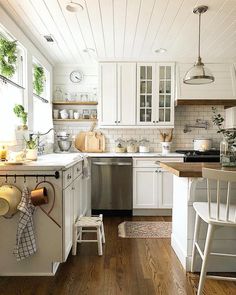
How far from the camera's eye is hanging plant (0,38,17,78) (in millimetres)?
2578

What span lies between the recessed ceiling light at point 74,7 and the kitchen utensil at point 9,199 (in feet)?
5.87

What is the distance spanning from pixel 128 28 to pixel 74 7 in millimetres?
761

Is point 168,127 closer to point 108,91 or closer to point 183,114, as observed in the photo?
point 183,114

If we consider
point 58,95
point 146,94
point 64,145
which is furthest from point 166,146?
point 58,95

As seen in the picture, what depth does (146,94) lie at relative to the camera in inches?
167

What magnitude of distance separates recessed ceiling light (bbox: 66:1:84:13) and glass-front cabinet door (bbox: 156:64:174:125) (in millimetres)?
2011

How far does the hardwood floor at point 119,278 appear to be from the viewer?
194 centimetres

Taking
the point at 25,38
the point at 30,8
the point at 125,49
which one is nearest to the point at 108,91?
the point at 125,49

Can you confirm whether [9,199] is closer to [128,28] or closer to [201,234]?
[201,234]

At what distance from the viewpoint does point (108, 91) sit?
4.20m

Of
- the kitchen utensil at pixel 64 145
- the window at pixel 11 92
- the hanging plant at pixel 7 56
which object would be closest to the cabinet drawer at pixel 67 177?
the window at pixel 11 92

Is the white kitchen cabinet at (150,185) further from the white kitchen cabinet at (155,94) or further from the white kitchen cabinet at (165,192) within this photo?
the white kitchen cabinet at (155,94)

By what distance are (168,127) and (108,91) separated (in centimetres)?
118

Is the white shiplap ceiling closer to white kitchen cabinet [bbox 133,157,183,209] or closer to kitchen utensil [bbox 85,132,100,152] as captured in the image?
kitchen utensil [bbox 85,132,100,152]
